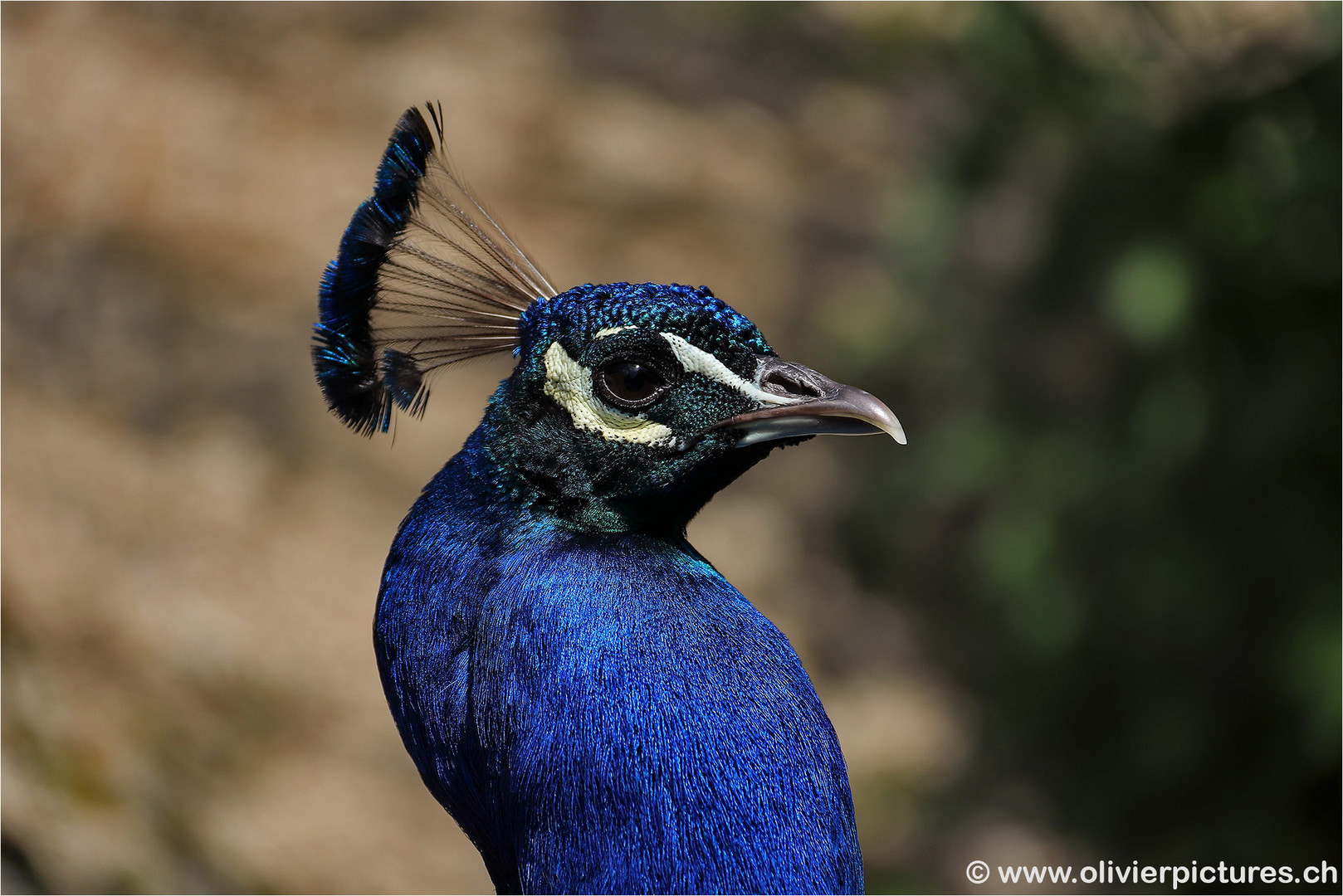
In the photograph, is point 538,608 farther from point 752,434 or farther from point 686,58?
point 686,58

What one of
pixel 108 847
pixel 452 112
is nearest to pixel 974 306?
pixel 452 112

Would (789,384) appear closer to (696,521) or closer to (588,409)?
(588,409)

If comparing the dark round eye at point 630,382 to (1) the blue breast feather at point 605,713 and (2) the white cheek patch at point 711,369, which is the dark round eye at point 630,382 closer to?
(2) the white cheek patch at point 711,369

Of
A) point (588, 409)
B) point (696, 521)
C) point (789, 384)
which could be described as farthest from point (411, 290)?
point (696, 521)

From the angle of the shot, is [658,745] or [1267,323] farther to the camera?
[1267,323]

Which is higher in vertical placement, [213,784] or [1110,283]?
[1110,283]

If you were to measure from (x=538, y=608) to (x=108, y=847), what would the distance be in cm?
286

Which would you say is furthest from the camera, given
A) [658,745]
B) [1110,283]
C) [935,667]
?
[935,667]

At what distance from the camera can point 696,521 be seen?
3404 mm

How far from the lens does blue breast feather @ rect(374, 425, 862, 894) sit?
35.4 inches

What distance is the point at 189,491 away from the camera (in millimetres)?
3203

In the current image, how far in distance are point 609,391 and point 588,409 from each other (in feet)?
0.08

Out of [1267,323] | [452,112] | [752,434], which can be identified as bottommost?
[752,434]

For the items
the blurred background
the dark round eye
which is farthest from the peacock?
the blurred background
